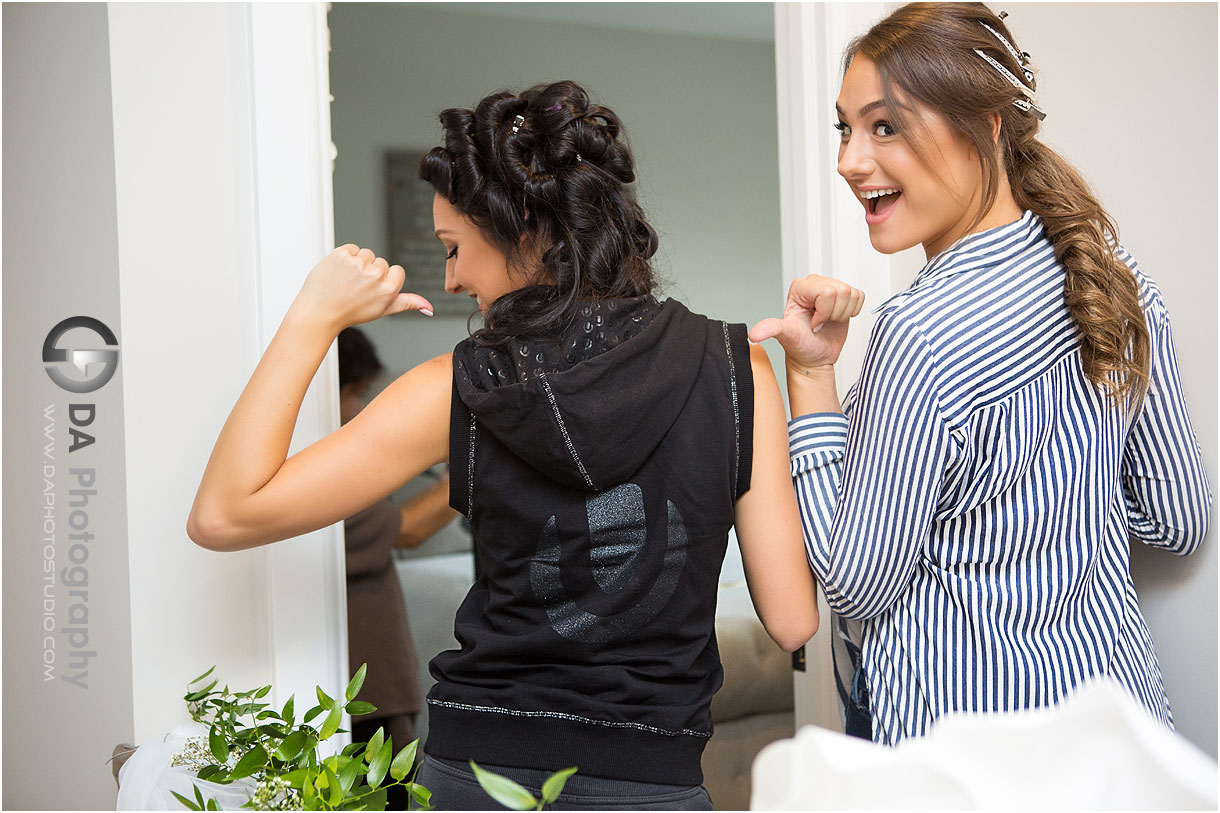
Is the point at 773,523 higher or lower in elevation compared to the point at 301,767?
higher

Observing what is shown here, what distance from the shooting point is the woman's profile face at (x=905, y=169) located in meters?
0.96

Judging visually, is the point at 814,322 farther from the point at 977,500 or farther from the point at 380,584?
the point at 380,584

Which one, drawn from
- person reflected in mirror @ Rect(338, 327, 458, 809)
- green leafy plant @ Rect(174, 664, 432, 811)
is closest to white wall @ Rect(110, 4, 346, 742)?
person reflected in mirror @ Rect(338, 327, 458, 809)

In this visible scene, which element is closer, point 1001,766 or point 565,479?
point 1001,766

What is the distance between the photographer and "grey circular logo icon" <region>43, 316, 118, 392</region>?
128 centimetres

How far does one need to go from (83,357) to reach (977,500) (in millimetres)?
1159

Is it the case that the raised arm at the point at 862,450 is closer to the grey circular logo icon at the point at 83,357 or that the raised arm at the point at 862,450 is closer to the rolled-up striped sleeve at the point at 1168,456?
the rolled-up striped sleeve at the point at 1168,456

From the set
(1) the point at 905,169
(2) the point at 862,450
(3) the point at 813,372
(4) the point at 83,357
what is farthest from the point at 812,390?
(4) the point at 83,357

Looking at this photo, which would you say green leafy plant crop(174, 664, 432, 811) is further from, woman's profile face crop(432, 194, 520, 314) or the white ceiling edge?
the white ceiling edge

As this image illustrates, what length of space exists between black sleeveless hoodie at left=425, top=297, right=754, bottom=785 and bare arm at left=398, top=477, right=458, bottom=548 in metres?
0.54

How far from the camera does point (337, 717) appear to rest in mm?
895

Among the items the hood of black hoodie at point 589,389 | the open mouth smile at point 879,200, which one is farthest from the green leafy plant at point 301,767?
the open mouth smile at point 879,200

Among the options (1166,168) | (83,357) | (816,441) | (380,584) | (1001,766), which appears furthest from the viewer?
(380,584)

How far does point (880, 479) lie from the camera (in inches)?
35.4
